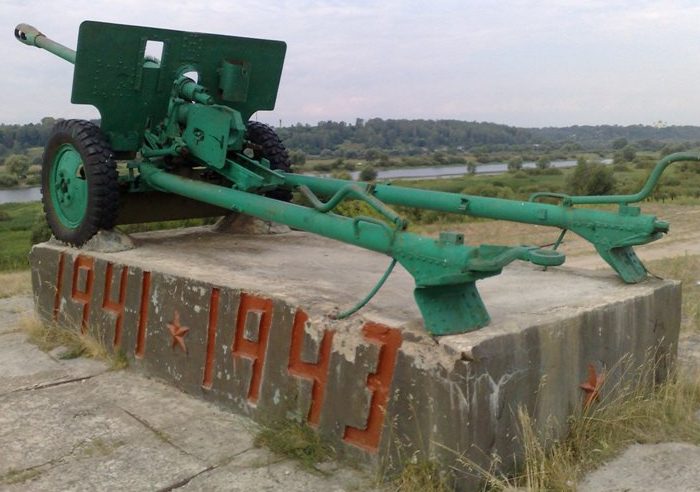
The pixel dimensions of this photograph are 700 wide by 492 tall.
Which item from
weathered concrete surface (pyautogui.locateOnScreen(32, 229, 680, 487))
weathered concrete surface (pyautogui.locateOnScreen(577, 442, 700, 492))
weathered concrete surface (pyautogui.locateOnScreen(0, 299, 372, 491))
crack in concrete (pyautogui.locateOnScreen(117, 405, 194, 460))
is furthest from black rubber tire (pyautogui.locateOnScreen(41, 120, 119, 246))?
weathered concrete surface (pyautogui.locateOnScreen(577, 442, 700, 492))

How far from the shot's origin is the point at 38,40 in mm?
7348

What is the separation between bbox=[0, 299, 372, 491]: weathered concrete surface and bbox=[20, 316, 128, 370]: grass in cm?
12

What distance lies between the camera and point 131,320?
5.49m

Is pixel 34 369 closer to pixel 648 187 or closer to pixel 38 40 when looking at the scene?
pixel 38 40

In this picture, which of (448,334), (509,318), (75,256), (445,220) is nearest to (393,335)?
(448,334)

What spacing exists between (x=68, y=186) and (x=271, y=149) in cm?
168

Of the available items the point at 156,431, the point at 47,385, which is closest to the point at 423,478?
the point at 156,431

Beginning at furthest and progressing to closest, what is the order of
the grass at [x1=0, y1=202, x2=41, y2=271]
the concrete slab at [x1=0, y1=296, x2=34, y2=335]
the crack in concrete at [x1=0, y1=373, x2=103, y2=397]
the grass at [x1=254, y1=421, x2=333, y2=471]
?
Result: 1. the grass at [x1=0, y1=202, x2=41, y2=271]
2. the concrete slab at [x1=0, y1=296, x2=34, y2=335]
3. the crack in concrete at [x1=0, y1=373, x2=103, y2=397]
4. the grass at [x1=254, y1=421, x2=333, y2=471]

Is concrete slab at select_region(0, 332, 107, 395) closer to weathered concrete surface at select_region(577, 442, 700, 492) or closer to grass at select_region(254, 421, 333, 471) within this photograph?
grass at select_region(254, 421, 333, 471)

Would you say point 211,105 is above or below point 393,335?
above

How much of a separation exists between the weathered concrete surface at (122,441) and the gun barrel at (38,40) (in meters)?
2.83

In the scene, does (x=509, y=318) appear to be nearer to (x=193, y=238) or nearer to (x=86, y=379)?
(x=86, y=379)

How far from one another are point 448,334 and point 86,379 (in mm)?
2844

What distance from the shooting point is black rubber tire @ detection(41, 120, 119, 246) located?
19.5ft
